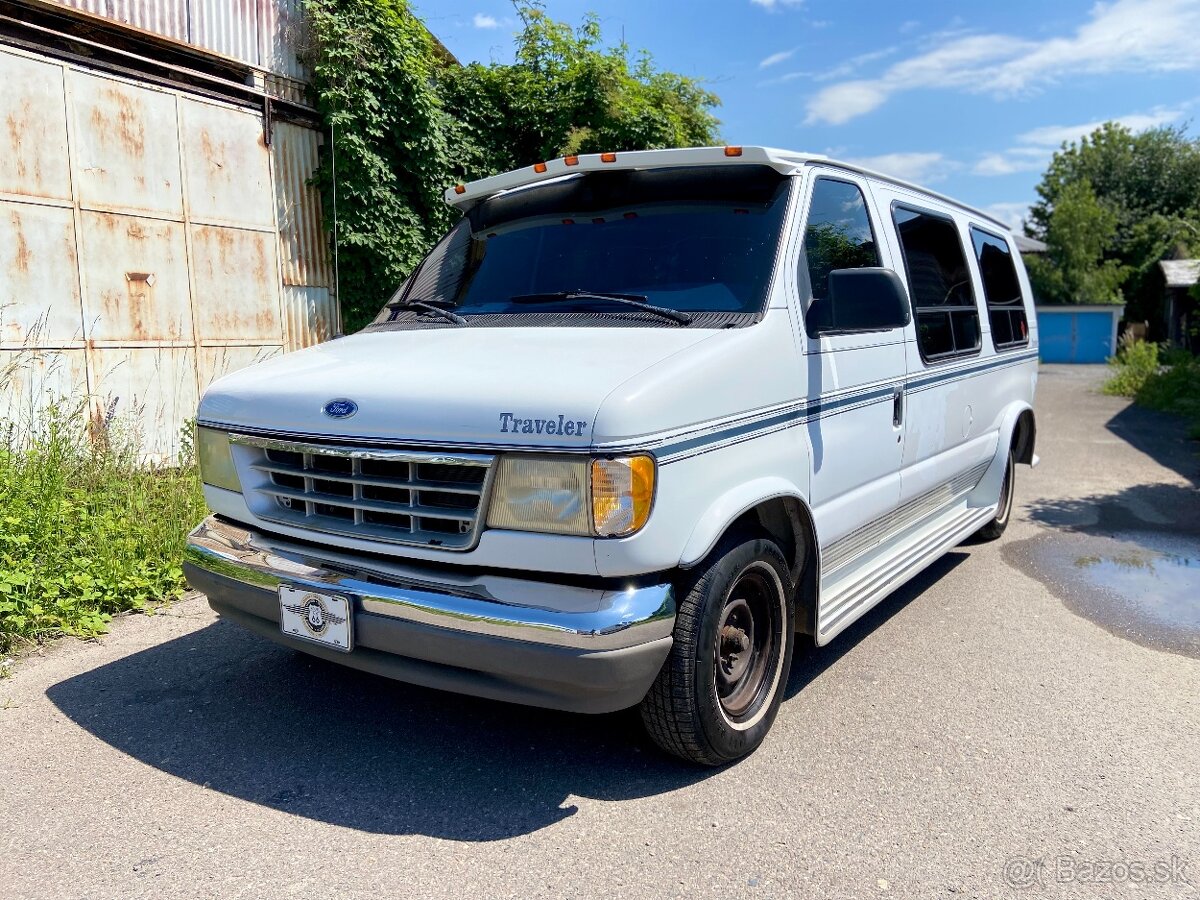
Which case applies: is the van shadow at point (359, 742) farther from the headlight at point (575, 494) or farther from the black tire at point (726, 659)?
the headlight at point (575, 494)

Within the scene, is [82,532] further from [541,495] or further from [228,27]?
[228,27]

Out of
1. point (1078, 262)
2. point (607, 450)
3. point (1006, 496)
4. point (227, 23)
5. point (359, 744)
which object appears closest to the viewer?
point (607, 450)

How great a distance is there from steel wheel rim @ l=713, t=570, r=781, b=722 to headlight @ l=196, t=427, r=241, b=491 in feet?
6.23

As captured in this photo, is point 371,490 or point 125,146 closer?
point 371,490

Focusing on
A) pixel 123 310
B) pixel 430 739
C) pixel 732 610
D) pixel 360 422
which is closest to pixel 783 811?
pixel 732 610

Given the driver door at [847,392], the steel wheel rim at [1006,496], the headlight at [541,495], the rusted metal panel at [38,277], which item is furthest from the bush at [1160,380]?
the rusted metal panel at [38,277]

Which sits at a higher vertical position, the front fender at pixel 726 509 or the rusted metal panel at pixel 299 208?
the rusted metal panel at pixel 299 208

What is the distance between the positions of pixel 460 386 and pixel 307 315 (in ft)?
22.4

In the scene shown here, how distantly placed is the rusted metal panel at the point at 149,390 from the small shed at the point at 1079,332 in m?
30.7

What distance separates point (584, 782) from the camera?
3.08 meters

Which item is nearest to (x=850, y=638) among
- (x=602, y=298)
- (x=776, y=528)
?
(x=776, y=528)

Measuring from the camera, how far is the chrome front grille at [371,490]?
2.76 meters

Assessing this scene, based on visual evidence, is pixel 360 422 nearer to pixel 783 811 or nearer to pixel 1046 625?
pixel 783 811

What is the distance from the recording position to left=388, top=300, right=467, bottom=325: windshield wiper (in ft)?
12.4
